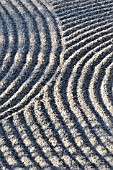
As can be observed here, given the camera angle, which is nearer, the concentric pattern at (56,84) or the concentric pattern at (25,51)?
the concentric pattern at (56,84)

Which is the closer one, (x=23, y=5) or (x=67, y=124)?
(x=67, y=124)

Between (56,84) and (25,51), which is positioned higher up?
(25,51)

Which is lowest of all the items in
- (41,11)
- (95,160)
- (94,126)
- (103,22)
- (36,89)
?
(95,160)

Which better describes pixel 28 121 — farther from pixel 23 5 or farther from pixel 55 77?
pixel 23 5

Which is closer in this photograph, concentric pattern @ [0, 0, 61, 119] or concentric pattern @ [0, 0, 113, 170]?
concentric pattern @ [0, 0, 113, 170]

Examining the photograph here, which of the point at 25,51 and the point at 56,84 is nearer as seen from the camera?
the point at 56,84

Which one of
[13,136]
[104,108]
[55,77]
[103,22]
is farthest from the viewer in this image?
[103,22]

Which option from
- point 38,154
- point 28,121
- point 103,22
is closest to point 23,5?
point 103,22

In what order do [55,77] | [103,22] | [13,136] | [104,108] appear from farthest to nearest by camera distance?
[103,22] < [55,77] < [104,108] < [13,136]
